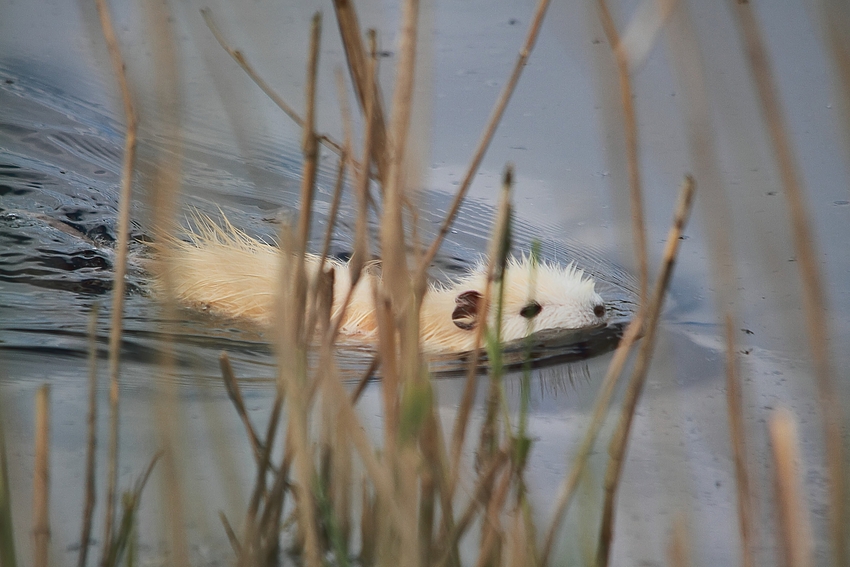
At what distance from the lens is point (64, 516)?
32.8 inches

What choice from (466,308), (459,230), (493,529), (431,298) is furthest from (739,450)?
(459,230)

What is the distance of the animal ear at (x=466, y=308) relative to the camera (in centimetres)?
225

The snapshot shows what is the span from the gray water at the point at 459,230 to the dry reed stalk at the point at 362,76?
2.8 inches

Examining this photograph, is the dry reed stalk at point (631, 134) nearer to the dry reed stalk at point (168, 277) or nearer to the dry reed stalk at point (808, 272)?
the dry reed stalk at point (808, 272)

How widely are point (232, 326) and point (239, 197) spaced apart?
1.10 metres

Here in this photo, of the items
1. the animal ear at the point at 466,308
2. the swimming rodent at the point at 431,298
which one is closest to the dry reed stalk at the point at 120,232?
the swimming rodent at the point at 431,298

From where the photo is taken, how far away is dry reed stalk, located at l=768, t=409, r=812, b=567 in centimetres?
50

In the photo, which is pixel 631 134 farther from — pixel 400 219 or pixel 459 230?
pixel 459 230

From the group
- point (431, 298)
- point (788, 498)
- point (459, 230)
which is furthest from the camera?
point (459, 230)

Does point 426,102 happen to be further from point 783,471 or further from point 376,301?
point 783,471

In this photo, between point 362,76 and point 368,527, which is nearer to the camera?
point 362,76

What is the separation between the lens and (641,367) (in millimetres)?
559

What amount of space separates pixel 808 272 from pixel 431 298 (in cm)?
191

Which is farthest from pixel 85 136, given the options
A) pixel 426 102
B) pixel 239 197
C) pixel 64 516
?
pixel 426 102
